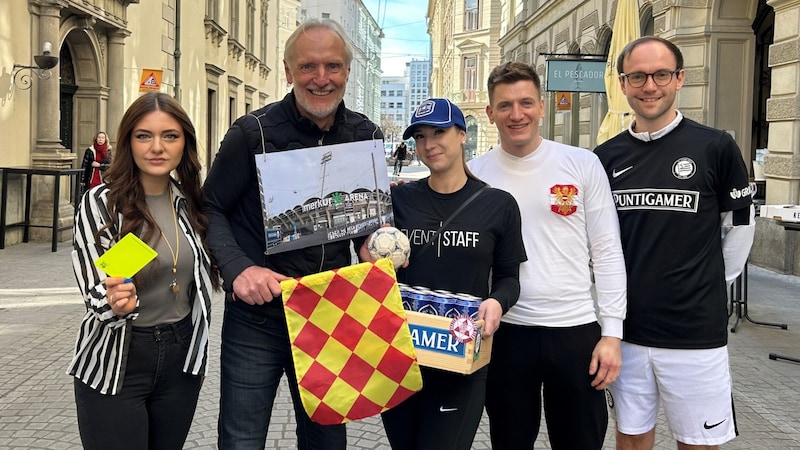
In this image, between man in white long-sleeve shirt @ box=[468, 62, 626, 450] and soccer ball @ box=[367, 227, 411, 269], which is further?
man in white long-sleeve shirt @ box=[468, 62, 626, 450]

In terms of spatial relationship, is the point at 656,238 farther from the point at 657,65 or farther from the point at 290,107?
the point at 290,107

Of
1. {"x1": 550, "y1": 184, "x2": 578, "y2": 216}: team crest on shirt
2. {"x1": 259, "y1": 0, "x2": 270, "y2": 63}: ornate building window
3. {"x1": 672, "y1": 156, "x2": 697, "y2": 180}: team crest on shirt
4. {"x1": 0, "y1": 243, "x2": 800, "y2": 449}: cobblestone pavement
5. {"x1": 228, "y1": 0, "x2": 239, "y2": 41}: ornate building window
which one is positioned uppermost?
{"x1": 259, "y1": 0, "x2": 270, "y2": 63}: ornate building window

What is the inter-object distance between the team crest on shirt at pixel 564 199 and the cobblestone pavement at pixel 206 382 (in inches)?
74.5

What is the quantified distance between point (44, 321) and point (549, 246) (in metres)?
5.61

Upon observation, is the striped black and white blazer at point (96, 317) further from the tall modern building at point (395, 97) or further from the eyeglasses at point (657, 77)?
the tall modern building at point (395, 97)

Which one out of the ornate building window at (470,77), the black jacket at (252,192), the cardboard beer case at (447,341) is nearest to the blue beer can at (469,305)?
the cardboard beer case at (447,341)

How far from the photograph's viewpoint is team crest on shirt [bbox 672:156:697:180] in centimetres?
264

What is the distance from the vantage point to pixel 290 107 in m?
2.60

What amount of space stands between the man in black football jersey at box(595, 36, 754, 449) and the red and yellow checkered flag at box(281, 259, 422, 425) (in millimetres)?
1009

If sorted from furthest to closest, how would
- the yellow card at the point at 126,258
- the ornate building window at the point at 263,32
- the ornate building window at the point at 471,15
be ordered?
the ornate building window at the point at 471,15 < the ornate building window at the point at 263,32 < the yellow card at the point at 126,258

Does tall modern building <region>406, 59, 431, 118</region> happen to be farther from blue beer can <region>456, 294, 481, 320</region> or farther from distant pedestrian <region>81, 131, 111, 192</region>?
blue beer can <region>456, 294, 481, 320</region>

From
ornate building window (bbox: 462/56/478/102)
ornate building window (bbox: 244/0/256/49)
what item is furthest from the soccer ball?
ornate building window (bbox: 462/56/478/102)

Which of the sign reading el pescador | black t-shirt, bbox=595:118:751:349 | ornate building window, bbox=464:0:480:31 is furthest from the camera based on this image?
ornate building window, bbox=464:0:480:31

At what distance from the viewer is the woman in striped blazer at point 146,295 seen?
7.46 feet
